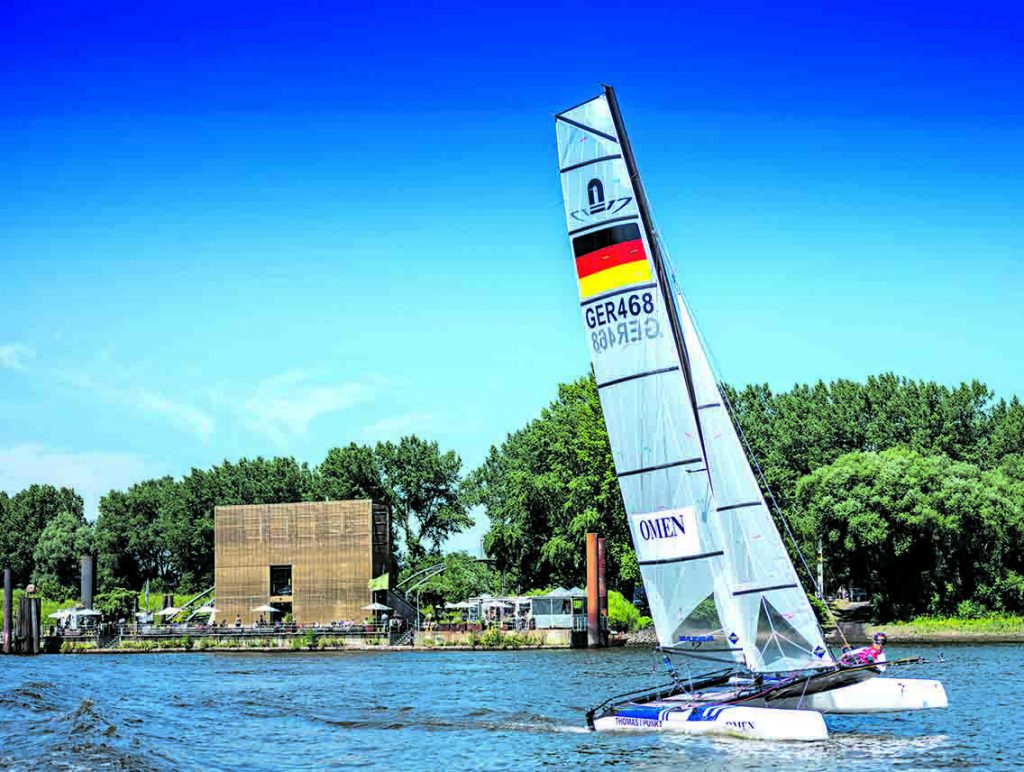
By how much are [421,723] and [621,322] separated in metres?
12.8

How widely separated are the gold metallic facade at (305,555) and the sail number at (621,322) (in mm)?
55988

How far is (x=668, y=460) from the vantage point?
26.9m

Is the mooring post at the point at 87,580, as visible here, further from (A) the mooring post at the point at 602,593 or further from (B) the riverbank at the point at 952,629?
(B) the riverbank at the point at 952,629

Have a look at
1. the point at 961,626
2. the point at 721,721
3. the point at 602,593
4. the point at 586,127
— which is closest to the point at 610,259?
the point at 586,127

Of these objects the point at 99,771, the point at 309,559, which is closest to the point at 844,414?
the point at 309,559

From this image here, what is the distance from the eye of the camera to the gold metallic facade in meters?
81.9

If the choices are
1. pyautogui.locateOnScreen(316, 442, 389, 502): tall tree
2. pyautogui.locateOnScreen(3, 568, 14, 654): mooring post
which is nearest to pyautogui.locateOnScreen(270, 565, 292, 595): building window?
pyautogui.locateOnScreen(3, 568, 14, 654): mooring post

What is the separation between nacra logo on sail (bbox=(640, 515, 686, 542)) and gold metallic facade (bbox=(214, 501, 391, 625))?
5592 centimetres

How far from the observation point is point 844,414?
89.3m

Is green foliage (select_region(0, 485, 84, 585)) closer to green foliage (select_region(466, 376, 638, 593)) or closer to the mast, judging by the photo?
green foliage (select_region(466, 376, 638, 593))

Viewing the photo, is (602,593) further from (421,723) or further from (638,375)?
(638,375)

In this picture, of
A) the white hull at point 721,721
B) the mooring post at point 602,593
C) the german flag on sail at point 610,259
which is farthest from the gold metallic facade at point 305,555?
the german flag on sail at point 610,259

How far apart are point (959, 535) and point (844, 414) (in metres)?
19.9

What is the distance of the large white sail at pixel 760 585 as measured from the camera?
2655 cm
